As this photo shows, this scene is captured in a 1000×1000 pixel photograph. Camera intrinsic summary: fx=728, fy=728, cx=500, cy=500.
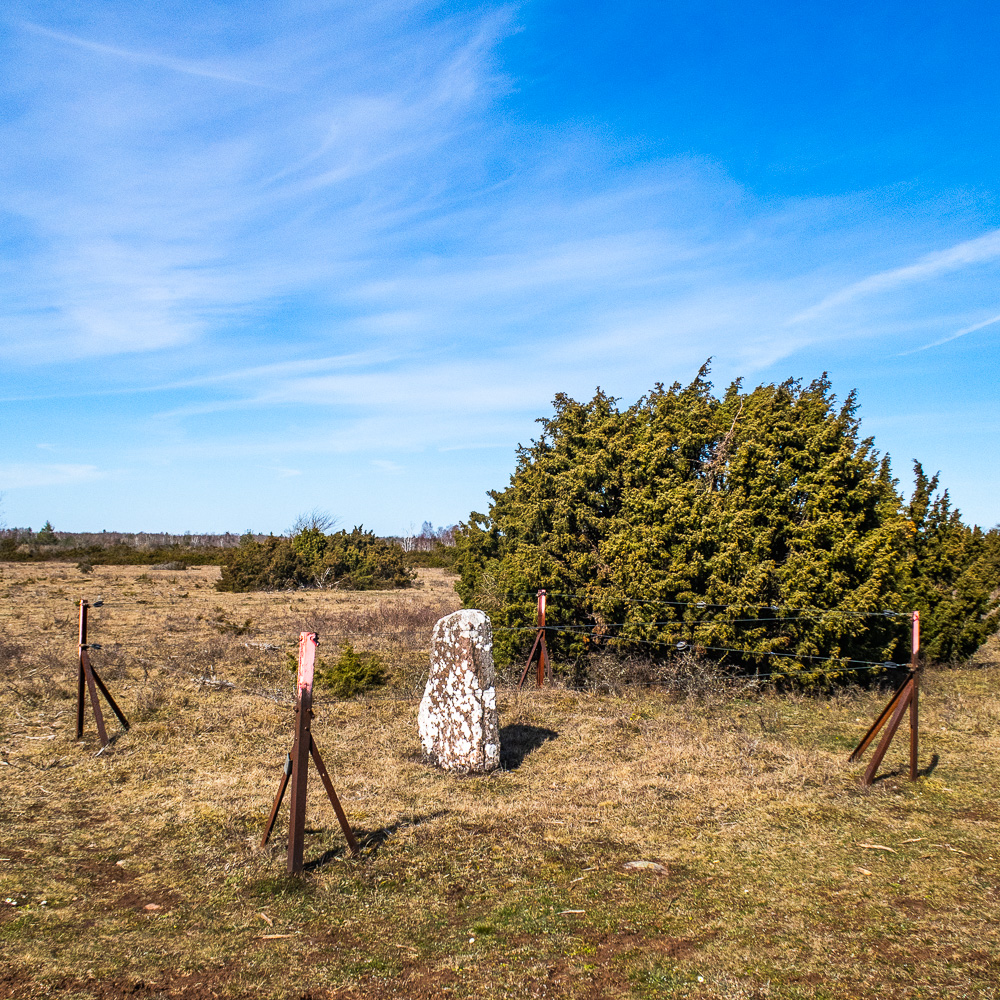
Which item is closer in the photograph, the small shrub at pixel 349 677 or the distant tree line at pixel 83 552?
the small shrub at pixel 349 677

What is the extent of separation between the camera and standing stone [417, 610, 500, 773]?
761 centimetres

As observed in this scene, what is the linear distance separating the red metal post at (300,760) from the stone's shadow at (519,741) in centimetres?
298

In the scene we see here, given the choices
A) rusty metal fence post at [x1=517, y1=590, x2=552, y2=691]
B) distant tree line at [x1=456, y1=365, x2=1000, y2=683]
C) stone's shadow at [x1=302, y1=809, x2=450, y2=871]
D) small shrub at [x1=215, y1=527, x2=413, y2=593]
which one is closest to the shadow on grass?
distant tree line at [x1=456, y1=365, x2=1000, y2=683]

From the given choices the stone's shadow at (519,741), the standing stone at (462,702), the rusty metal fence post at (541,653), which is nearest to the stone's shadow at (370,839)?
the standing stone at (462,702)

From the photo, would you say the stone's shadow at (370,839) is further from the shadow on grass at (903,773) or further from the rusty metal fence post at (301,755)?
the shadow on grass at (903,773)

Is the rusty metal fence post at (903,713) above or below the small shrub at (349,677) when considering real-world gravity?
above

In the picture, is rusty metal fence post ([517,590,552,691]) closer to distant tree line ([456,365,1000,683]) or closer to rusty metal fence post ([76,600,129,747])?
distant tree line ([456,365,1000,683])

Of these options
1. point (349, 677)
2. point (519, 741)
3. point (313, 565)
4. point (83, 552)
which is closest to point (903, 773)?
point (519, 741)

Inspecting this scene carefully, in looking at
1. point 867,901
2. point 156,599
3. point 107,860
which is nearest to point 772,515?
point 867,901

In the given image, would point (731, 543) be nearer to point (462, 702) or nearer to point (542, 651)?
point (542, 651)

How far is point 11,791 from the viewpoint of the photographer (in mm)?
6973

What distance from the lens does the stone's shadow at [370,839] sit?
5.46 metres

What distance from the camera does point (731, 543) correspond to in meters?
11.1

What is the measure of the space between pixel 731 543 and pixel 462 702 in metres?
5.45
